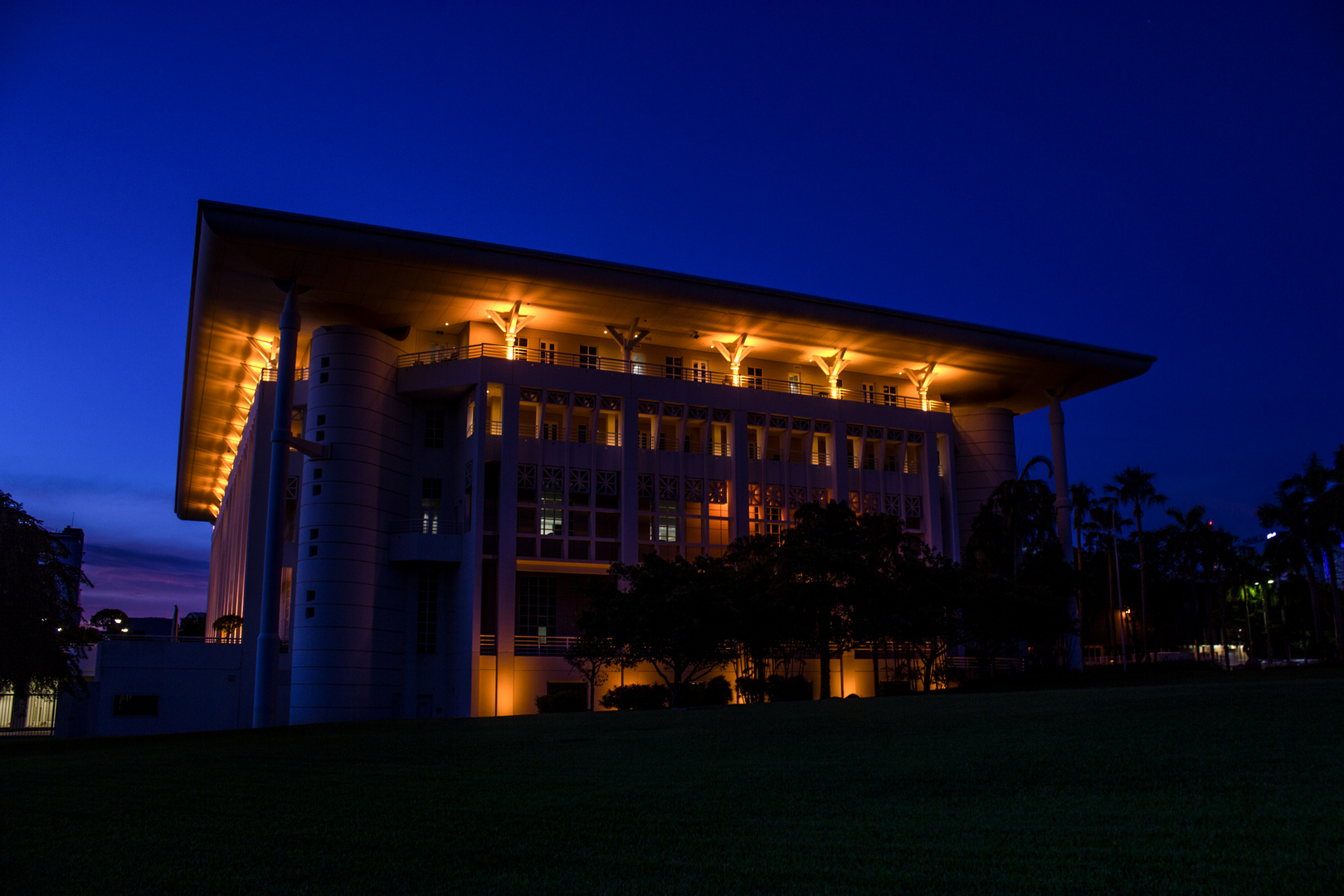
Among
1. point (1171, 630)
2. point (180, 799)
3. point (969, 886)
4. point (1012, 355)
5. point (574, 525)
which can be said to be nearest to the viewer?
point (969, 886)

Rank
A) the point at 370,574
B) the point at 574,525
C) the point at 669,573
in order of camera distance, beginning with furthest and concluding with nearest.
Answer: the point at 574,525 → the point at 370,574 → the point at 669,573

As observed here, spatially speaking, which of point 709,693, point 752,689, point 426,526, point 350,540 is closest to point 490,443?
point 426,526

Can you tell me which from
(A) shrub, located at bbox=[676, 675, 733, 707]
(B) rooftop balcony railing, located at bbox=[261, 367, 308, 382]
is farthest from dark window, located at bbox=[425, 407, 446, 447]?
(A) shrub, located at bbox=[676, 675, 733, 707]

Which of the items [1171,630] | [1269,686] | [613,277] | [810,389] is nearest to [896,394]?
[810,389]

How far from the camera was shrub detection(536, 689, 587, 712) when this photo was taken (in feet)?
138

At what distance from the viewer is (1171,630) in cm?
8900

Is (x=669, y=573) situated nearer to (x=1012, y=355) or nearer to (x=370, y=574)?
(x=370, y=574)

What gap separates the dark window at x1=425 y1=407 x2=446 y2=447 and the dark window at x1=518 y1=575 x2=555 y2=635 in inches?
297

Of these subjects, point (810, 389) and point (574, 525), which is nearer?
point (574, 525)

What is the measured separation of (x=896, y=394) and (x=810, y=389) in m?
5.83

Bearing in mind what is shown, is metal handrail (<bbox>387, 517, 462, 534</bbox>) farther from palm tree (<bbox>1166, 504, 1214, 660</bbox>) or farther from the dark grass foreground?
palm tree (<bbox>1166, 504, 1214, 660</bbox>)

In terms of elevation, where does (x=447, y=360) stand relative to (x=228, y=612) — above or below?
above

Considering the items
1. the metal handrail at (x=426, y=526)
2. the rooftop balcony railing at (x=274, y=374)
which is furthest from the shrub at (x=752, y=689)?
the rooftop balcony railing at (x=274, y=374)

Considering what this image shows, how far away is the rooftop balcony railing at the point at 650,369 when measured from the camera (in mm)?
47812
